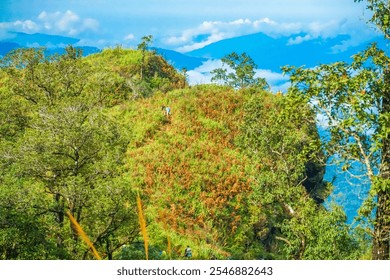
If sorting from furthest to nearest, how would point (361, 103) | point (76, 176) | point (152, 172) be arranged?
1. point (152, 172)
2. point (76, 176)
3. point (361, 103)

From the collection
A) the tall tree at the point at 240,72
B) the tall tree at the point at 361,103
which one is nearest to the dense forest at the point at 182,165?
the tall tree at the point at 361,103

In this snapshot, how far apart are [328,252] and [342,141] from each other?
4185 mm

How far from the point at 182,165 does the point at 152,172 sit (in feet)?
6.92

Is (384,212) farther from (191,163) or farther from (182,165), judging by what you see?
(191,163)

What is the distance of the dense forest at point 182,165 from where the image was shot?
9.10m

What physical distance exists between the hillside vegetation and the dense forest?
0.19 feet

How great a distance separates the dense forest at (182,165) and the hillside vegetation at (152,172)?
58 millimetres

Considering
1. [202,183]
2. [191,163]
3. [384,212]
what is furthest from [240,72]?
[384,212]

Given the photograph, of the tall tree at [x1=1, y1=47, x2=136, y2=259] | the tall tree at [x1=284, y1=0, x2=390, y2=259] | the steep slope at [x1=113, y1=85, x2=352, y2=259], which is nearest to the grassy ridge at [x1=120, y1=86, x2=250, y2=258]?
the steep slope at [x1=113, y1=85, x2=352, y2=259]

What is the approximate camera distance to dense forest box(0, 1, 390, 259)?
9102 mm

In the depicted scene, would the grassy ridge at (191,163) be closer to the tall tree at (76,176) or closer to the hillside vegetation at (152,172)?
the hillside vegetation at (152,172)

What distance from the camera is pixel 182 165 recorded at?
26703mm

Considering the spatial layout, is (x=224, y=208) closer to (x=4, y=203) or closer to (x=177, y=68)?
(x=4, y=203)

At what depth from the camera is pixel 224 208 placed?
23.3 m
